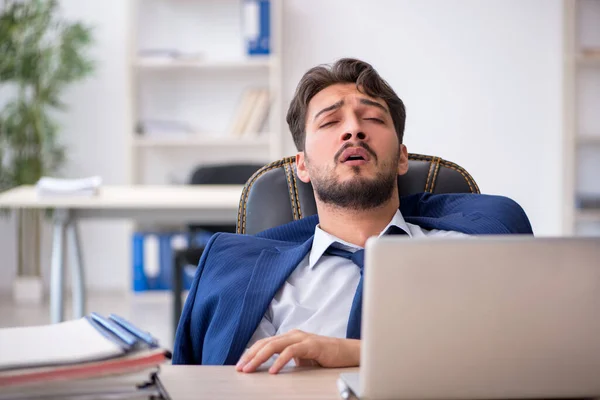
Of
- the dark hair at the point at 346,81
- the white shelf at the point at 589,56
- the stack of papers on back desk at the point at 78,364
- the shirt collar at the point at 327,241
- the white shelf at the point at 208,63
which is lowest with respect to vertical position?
the stack of papers on back desk at the point at 78,364

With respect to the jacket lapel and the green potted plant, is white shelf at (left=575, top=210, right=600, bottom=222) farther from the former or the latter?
the jacket lapel

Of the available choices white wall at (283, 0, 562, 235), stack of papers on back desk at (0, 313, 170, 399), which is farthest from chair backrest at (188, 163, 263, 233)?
stack of papers on back desk at (0, 313, 170, 399)

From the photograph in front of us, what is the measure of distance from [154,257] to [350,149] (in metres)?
3.28

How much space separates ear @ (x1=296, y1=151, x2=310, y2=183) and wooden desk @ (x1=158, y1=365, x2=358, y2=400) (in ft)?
2.31

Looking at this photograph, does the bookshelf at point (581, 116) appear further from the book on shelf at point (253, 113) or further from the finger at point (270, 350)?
the finger at point (270, 350)

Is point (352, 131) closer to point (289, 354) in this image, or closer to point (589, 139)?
point (289, 354)

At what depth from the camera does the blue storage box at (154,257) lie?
4797mm

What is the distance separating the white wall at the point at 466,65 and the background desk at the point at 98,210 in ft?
6.09

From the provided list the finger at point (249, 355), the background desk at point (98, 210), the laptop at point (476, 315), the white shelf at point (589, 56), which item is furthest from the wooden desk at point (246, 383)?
the white shelf at point (589, 56)

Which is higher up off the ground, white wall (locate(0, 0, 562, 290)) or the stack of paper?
white wall (locate(0, 0, 562, 290))

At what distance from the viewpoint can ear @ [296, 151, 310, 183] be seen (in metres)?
1.84

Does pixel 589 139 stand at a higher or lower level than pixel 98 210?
higher

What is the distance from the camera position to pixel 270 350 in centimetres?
119

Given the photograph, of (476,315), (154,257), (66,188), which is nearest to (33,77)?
(154,257)
